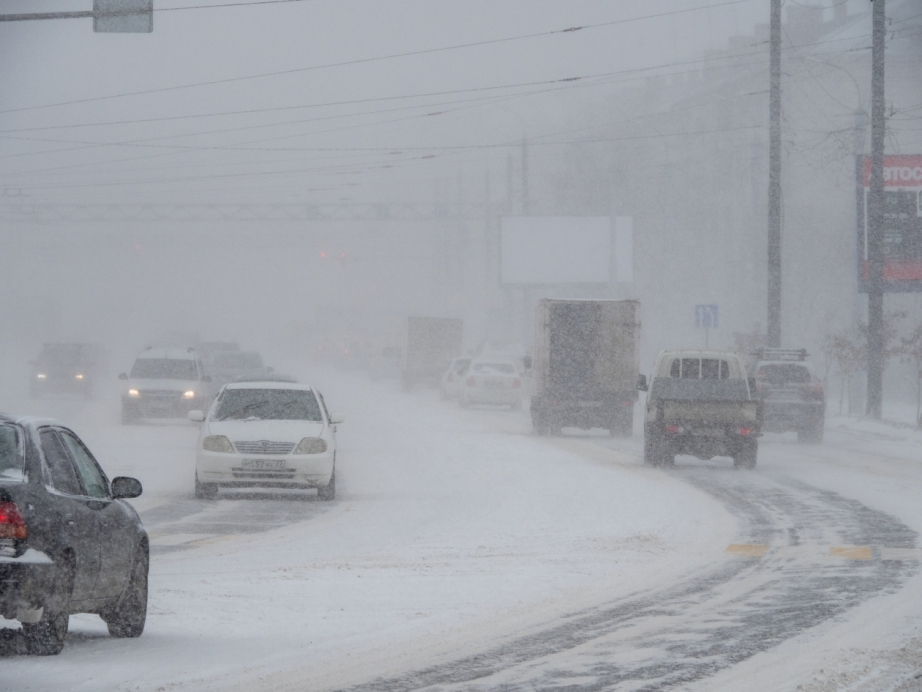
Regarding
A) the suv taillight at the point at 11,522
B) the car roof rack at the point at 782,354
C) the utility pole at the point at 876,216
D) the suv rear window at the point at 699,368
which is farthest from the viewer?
the utility pole at the point at 876,216

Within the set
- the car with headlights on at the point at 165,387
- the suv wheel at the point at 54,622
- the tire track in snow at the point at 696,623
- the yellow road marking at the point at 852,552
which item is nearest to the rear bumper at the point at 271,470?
the tire track in snow at the point at 696,623

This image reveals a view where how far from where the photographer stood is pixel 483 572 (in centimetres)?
1134

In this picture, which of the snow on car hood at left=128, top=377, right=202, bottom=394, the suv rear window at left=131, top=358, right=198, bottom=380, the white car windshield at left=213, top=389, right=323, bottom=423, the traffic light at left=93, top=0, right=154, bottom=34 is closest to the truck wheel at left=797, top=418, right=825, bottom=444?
the snow on car hood at left=128, top=377, right=202, bottom=394

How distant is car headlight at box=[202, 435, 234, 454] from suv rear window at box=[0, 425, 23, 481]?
34.9 feet

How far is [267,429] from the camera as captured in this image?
60.4 ft

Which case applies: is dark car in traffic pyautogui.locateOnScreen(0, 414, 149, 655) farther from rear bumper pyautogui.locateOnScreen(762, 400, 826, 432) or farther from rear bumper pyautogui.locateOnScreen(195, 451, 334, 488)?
rear bumper pyautogui.locateOnScreen(762, 400, 826, 432)

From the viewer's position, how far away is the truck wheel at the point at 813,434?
3102 centimetres

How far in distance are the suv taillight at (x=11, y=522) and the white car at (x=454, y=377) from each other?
41547 millimetres

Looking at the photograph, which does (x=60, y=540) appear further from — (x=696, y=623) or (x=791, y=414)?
(x=791, y=414)

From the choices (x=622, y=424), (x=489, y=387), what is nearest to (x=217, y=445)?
(x=622, y=424)

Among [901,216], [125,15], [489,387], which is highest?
[125,15]

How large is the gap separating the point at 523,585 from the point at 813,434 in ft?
71.2

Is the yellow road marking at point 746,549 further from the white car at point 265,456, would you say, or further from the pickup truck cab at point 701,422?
the pickup truck cab at point 701,422

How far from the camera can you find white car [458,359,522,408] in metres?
44.9
